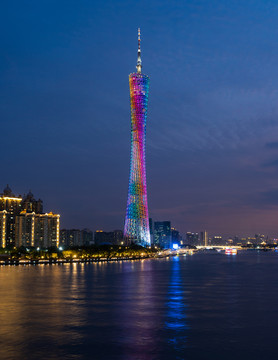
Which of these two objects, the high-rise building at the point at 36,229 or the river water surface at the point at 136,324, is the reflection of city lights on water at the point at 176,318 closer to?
the river water surface at the point at 136,324

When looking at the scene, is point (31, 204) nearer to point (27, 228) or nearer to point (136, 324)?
point (27, 228)

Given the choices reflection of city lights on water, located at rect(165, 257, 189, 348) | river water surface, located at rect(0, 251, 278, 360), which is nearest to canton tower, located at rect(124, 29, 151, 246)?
river water surface, located at rect(0, 251, 278, 360)

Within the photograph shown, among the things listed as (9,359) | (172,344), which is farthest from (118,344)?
(9,359)

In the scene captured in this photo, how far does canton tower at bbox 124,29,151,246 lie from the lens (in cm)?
9275

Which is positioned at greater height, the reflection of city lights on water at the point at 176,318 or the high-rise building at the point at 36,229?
the high-rise building at the point at 36,229

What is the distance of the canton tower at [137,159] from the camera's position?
304 ft

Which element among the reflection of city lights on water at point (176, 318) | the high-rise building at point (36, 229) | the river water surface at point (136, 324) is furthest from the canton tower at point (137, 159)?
the reflection of city lights on water at point (176, 318)

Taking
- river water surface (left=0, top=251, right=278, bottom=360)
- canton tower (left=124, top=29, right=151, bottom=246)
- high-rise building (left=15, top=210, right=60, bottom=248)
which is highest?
canton tower (left=124, top=29, right=151, bottom=246)

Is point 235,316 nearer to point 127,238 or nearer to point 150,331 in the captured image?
point 150,331

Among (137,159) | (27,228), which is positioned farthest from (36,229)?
(137,159)

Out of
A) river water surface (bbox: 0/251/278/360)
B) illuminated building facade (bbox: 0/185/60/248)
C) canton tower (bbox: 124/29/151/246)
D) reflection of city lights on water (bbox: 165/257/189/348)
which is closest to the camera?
river water surface (bbox: 0/251/278/360)

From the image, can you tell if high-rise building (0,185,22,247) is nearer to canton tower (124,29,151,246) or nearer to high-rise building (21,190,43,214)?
high-rise building (21,190,43,214)

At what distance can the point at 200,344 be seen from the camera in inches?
781

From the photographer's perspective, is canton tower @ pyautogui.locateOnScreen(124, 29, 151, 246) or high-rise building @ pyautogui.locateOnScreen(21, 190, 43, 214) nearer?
canton tower @ pyautogui.locateOnScreen(124, 29, 151, 246)
